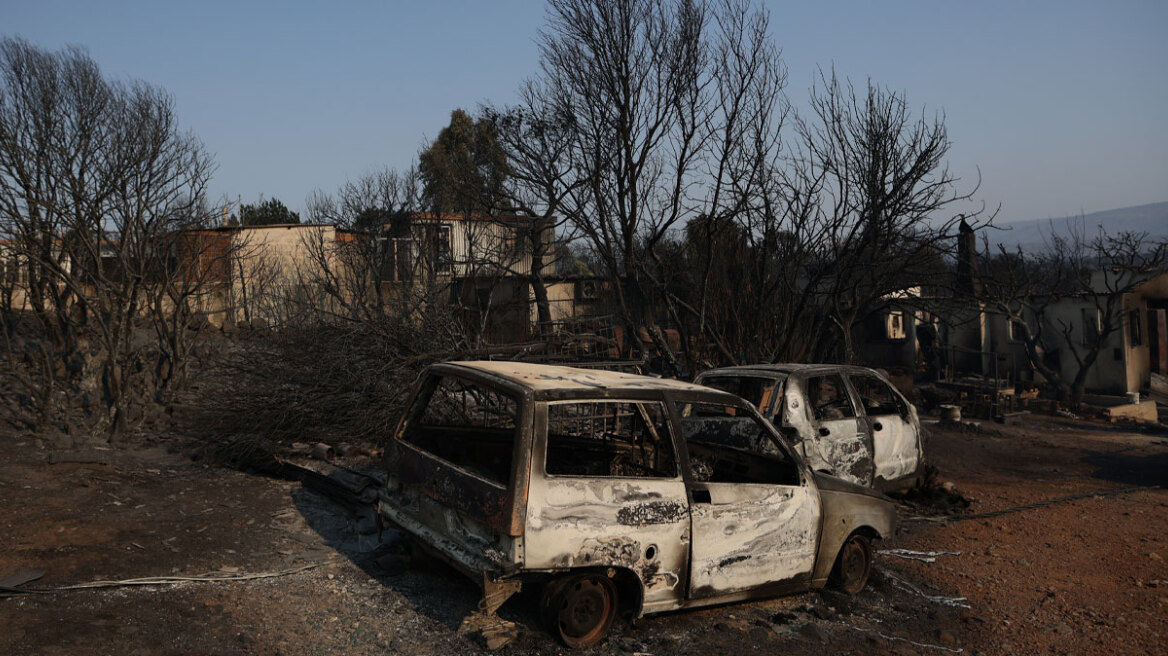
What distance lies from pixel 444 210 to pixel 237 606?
27710mm

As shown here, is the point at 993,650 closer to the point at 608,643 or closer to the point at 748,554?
the point at 748,554

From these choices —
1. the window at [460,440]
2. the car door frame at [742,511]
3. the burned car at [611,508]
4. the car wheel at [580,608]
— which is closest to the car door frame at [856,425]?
the burned car at [611,508]

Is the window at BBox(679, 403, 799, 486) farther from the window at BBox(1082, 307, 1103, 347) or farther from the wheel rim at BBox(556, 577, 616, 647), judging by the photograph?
the window at BBox(1082, 307, 1103, 347)

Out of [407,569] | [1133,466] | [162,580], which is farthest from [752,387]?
[1133,466]

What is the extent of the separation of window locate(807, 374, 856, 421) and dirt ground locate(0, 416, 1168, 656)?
123cm

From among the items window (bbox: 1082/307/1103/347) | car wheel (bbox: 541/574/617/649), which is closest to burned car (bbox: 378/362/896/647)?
car wheel (bbox: 541/574/617/649)

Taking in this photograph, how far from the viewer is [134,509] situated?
6777 millimetres

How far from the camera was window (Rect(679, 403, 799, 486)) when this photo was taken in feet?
18.6

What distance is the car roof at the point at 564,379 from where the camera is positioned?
15.1 ft

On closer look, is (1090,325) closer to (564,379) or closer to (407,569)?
(564,379)

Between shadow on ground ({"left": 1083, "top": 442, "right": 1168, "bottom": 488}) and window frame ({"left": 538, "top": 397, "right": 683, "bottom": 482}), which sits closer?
window frame ({"left": 538, "top": 397, "right": 683, "bottom": 482})

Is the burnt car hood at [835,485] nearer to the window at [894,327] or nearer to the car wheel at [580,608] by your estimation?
the car wheel at [580,608]

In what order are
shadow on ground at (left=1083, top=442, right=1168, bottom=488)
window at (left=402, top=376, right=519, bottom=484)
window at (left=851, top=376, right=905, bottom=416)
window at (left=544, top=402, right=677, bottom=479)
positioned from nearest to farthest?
window at (left=402, top=376, right=519, bottom=484)
window at (left=544, top=402, right=677, bottom=479)
window at (left=851, top=376, right=905, bottom=416)
shadow on ground at (left=1083, top=442, right=1168, bottom=488)

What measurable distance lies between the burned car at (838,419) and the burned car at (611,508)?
1.49 meters
